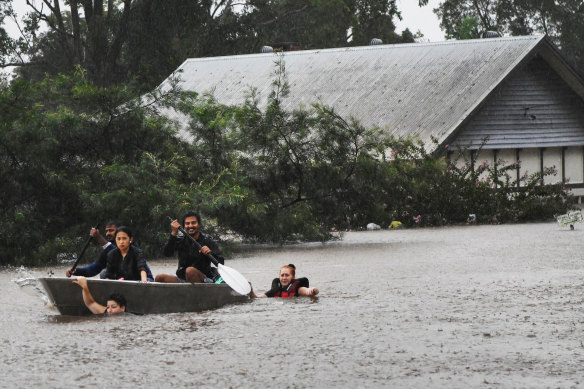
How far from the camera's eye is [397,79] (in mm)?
41500

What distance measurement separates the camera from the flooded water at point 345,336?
9.03 meters

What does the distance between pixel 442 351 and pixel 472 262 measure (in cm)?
940

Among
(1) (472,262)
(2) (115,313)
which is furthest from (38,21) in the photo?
(2) (115,313)

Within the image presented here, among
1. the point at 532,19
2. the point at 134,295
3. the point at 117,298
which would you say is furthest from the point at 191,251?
the point at 532,19

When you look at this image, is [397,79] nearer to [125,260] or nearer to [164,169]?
[164,169]

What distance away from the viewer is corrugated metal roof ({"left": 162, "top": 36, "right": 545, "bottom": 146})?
124 ft

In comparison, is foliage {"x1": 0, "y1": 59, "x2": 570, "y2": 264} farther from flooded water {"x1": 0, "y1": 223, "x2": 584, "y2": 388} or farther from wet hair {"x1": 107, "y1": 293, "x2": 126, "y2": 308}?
wet hair {"x1": 107, "y1": 293, "x2": 126, "y2": 308}

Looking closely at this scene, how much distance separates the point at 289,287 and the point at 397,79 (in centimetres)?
2741

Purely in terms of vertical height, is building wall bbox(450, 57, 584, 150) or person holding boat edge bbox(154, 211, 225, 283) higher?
building wall bbox(450, 57, 584, 150)

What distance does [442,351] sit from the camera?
397 inches

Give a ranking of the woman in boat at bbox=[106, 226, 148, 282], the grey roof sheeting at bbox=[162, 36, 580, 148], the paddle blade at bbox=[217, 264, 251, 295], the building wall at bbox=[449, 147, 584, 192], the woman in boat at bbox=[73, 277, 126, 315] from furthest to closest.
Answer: the building wall at bbox=[449, 147, 584, 192] < the grey roof sheeting at bbox=[162, 36, 580, 148] < the paddle blade at bbox=[217, 264, 251, 295] < the woman in boat at bbox=[106, 226, 148, 282] < the woman in boat at bbox=[73, 277, 126, 315]

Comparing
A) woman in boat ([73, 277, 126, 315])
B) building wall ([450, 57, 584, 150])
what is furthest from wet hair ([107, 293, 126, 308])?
building wall ([450, 57, 584, 150])

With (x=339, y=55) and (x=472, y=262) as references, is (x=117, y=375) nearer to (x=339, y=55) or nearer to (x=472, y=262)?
(x=472, y=262)

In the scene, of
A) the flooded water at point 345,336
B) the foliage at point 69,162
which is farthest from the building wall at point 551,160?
the flooded water at point 345,336
